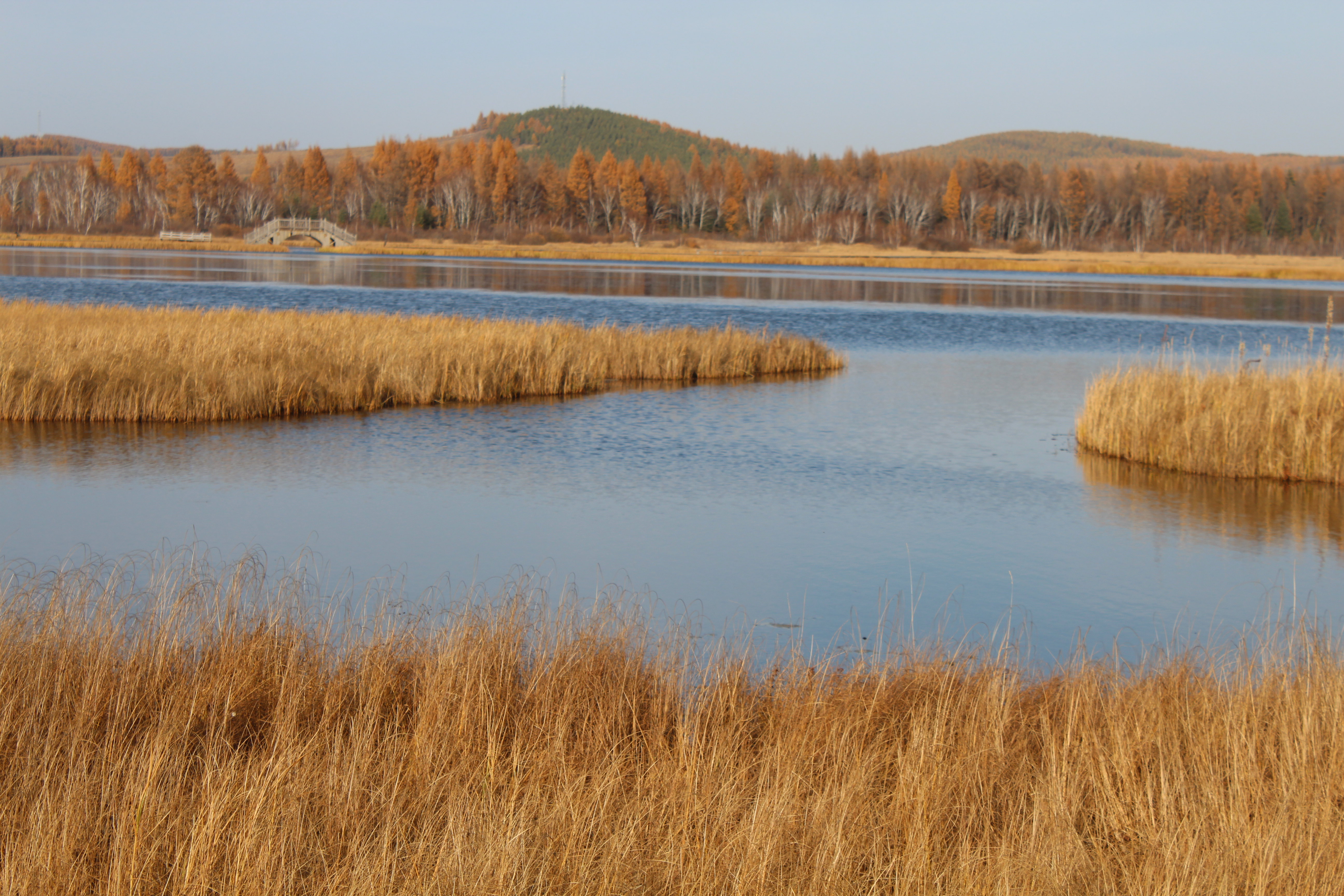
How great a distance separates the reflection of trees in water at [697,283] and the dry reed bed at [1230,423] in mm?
26890

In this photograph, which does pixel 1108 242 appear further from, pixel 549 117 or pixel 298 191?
pixel 549 117

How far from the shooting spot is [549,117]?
19662 cm

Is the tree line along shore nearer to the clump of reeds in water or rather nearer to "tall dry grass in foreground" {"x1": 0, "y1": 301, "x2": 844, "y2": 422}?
"tall dry grass in foreground" {"x1": 0, "y1": 301, "x2": 844, "y2": 422}

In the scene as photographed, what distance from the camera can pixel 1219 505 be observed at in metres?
12.3

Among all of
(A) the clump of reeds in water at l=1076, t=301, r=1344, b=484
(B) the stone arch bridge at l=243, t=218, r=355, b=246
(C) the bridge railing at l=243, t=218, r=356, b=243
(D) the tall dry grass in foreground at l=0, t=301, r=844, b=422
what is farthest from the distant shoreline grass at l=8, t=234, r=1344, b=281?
(A) the clump of reeds in water at l=1076, t=301, r=1344, b=484

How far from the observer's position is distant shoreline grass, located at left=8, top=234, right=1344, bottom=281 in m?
75.9

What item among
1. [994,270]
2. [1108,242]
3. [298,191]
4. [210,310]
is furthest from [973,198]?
[210,310]

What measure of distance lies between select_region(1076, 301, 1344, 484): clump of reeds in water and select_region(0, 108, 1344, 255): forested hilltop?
86.7 metres

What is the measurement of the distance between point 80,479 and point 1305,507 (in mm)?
13074

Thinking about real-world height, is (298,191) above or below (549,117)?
below

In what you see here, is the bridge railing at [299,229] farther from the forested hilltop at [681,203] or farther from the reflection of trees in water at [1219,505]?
the reflection of trees in water at [1219,505]

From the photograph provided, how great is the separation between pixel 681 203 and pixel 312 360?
324ft

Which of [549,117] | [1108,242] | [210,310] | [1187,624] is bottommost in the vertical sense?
[1187,624]

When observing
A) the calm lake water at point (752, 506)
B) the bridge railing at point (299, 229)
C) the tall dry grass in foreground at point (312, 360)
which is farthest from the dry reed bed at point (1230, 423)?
the bridge railing at point (299, 229)
